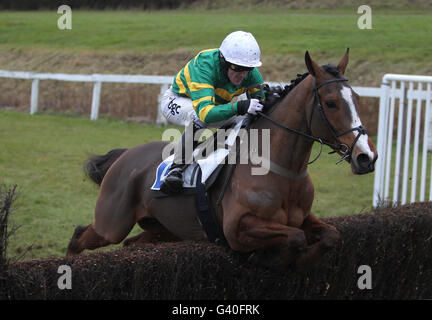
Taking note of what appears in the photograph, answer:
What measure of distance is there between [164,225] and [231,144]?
875 mm

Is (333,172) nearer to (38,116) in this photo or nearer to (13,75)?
(38,116)

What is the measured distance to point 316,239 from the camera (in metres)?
4.21

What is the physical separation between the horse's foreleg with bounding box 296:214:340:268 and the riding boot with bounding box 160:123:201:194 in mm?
888

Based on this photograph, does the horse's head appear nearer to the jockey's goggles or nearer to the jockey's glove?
the jockey's glove

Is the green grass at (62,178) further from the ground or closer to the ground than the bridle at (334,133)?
closer to the ground

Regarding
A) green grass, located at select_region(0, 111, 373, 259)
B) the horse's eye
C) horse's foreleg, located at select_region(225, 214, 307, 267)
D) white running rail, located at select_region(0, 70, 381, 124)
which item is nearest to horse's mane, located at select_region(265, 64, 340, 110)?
the horse's eye

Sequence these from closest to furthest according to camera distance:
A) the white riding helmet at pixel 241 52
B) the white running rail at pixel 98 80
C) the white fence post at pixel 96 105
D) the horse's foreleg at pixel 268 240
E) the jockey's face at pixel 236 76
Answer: the horse's foreleg at pixel 268 240 < the white riding helmet at pixel 241 52 < the jockey's face at pixel 236 76 < the white running rail at pixel 98 80 < the white fence post at pixel 96 105

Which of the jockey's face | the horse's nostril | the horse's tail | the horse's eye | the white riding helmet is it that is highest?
the white riding helmet

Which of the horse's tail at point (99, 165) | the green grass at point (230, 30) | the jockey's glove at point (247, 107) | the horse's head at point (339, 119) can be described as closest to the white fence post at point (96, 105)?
the green grass at point (230, 30)

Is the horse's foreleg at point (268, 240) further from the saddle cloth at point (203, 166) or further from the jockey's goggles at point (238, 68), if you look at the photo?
the jockey's goggles at point (238, 68)

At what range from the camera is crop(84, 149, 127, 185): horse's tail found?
18.5 feet

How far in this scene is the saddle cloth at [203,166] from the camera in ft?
14.3

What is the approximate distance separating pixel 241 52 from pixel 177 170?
0.94 meters

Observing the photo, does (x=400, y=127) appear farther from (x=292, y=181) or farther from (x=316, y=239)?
(x=292, y=181)
